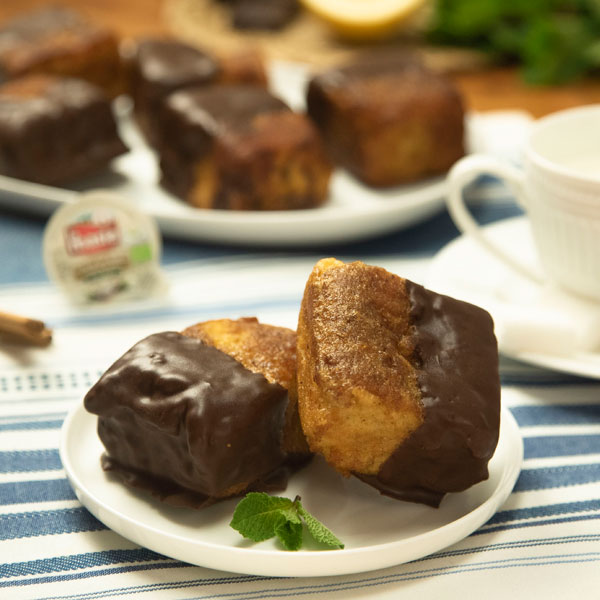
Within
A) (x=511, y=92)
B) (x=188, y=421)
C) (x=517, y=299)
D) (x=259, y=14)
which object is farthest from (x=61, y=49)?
(x=188, y=421)

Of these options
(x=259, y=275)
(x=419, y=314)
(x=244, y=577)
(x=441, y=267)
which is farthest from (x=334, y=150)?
(x=244, y=577)

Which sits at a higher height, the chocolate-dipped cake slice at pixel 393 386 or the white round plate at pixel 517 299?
the chocolate-dipped cake slice at pixel 393 386

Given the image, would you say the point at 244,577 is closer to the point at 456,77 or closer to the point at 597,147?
the point at 597,147

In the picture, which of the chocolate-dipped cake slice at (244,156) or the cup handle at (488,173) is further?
the chocolate-dipped cake slice at (244,156)

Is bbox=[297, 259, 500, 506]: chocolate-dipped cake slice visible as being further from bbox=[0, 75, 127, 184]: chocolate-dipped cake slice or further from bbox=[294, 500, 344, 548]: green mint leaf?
bbox=[0, 75, 127, 184]: chocolate-dipped cake slice

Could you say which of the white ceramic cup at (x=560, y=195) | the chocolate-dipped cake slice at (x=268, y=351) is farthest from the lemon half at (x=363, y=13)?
the chocolate-dipped cake slice at (x=268, y=351)

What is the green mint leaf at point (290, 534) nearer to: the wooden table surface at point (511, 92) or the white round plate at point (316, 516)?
the white round plate at point (316, 516)

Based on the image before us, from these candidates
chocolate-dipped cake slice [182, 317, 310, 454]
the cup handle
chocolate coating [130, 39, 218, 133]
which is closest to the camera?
chocolate-dipped cake slice [182, 317, 310, 454]

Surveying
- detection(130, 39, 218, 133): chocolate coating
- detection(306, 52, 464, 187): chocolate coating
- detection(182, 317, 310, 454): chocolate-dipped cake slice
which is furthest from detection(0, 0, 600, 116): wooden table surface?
detection(182, 317, 310, 454): chocolate-dipped cake slice
